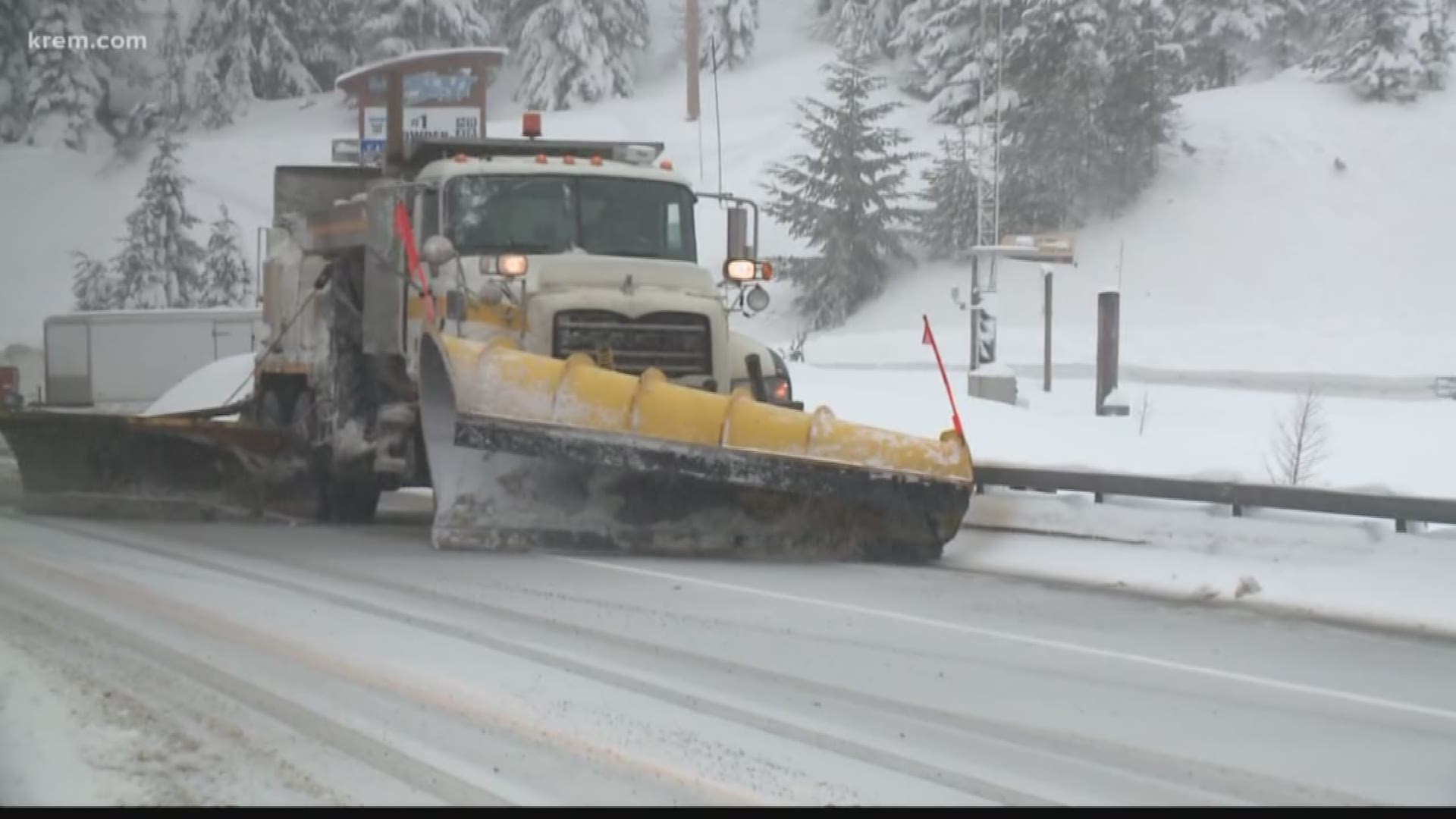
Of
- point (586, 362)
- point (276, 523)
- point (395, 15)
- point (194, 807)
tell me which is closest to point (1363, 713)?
point (194, 807)

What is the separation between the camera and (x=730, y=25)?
6506 centimetres

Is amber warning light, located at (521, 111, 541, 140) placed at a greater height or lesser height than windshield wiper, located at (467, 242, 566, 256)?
greater

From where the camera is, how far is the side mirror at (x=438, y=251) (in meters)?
10.7

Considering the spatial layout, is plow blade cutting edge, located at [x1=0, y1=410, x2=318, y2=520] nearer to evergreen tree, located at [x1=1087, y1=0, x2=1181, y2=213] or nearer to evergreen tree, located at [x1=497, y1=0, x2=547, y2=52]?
evergreen tree, located at [x1=1087, y1=0, x2=1181, y2=213]

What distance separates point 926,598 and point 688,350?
2.86 meters

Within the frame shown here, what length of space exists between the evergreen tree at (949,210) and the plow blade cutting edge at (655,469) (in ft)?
→ 114

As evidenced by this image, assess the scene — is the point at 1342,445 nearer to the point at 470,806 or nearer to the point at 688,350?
the point at 688,350

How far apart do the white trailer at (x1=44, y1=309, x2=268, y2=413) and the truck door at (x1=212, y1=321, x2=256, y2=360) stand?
0.01 meters

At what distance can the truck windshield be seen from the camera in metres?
11.8

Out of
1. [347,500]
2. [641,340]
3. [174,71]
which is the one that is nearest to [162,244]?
[174,71]

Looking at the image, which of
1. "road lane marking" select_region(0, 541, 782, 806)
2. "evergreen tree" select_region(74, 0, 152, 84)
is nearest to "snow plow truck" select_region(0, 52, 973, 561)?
"road lane marking" select_region(0, 541, 782, 806)

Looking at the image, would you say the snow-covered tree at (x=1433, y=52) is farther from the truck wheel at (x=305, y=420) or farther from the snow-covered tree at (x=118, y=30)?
the truck wheel at (x=305, y=420)

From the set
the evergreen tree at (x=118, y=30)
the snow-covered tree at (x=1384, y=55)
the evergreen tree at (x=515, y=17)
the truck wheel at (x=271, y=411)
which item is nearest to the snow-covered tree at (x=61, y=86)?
the evergreen tree at (x=118, y=30)

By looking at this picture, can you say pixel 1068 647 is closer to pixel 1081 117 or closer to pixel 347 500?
pixel 347 500
